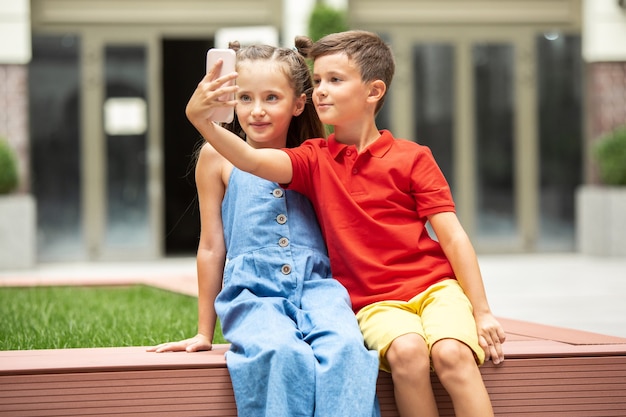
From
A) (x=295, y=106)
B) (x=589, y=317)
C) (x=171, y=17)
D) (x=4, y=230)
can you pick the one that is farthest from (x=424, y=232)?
(x=171, y=17)

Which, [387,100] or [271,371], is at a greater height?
[387,100]

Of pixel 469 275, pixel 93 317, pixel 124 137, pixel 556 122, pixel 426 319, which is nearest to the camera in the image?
pixel 426 319

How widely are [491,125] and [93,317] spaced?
8.03 m

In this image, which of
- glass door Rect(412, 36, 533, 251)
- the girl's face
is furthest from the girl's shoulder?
glass door Rect(412, 36, 533, 251)

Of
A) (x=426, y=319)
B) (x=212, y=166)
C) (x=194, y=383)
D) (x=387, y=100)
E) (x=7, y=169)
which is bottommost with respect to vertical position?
(x=194, y=383)

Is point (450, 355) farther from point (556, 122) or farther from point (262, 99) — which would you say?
point (556, 122)

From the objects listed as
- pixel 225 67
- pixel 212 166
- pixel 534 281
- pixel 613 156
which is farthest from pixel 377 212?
pixel 613 156

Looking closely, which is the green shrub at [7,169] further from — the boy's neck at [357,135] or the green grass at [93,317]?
the boy's neck at [357,135]

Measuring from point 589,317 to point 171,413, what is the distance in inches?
168

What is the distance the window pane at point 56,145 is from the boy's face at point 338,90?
29.9ft

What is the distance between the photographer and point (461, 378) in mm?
2805

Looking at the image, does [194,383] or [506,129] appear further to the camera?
[506,129]

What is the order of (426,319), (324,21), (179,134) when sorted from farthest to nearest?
(179,134) → (324,21) → (426,319)

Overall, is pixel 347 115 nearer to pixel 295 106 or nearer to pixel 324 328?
pixel 295 106
